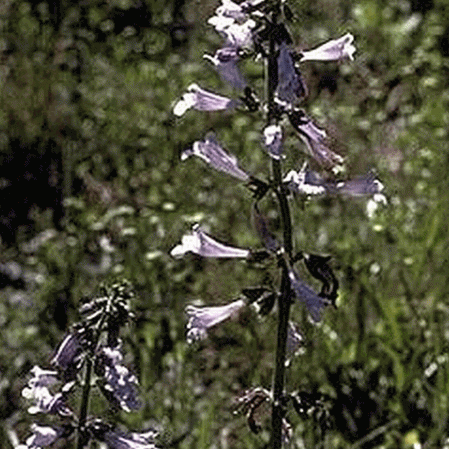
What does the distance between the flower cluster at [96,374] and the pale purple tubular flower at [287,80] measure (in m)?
0.43

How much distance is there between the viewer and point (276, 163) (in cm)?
214

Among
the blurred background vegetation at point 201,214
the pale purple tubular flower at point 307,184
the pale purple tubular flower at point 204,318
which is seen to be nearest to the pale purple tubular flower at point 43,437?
the pale purple tubular flower at point 204,318

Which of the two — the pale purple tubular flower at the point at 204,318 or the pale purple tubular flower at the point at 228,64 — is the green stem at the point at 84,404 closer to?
the pale purple tubular flower at the point at 204,318

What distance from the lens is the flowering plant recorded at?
6.86 ft

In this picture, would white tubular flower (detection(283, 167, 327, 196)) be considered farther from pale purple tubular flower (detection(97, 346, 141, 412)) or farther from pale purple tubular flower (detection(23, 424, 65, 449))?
pale purple tubular flower (detection(23, 424, 65, 449))

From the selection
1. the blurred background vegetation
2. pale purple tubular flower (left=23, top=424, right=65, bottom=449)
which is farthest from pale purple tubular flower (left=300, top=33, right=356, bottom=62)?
the blurred background vegetation

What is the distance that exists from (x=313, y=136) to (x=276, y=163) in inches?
3.1

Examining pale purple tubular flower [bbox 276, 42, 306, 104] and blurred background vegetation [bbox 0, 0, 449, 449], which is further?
blurred background vegetation [bbox 0, 0, 449, 449]

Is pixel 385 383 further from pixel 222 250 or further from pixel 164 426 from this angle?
pixel 222 250

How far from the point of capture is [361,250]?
16.0 feet

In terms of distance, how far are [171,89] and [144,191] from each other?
107 centimetres

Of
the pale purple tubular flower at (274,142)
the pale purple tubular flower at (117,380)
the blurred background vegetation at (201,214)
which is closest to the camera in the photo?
the pale purple tubular flower at (274,142)

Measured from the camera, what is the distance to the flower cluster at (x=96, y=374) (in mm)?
2150

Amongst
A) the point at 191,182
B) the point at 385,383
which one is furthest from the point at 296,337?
the point at 191,182
